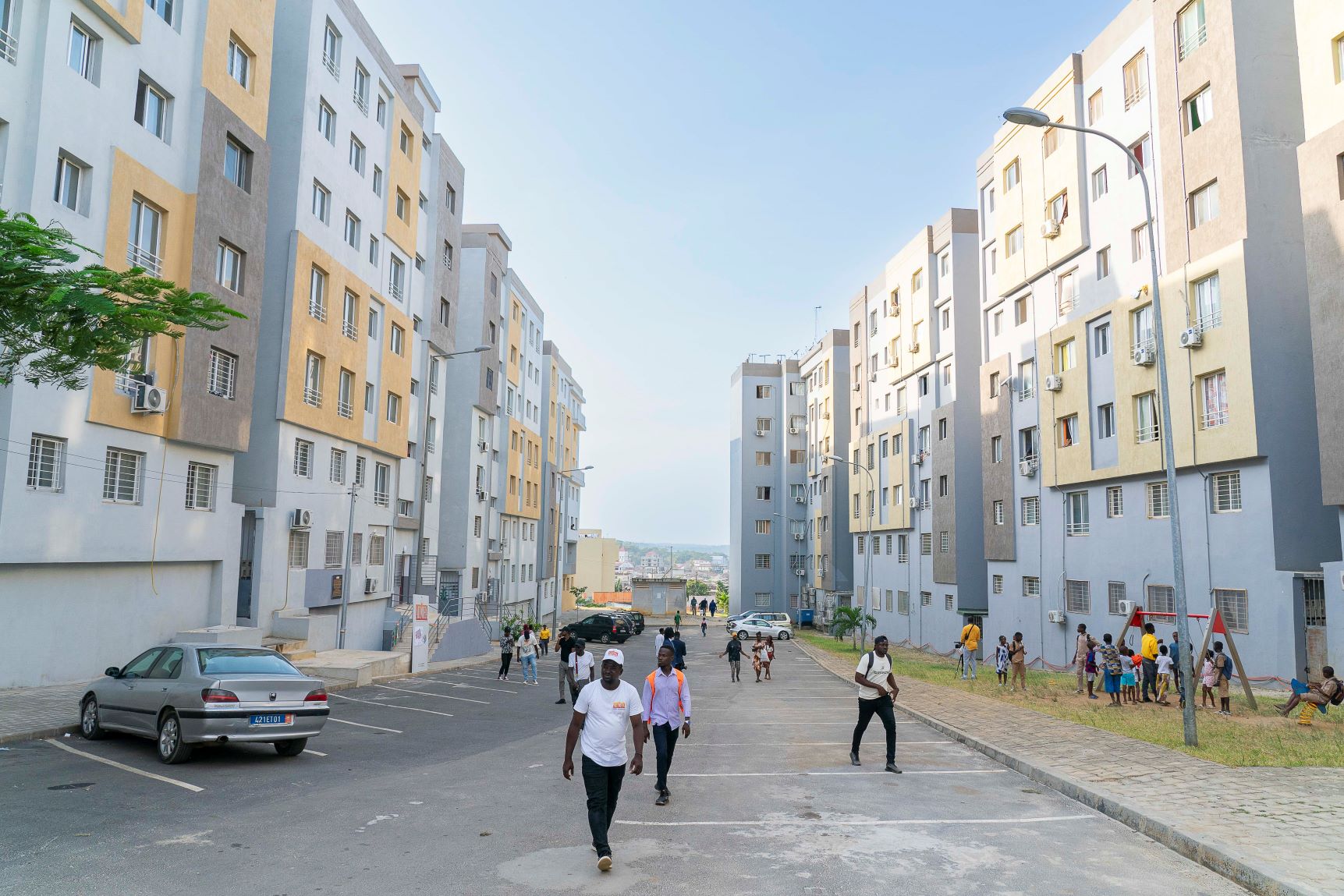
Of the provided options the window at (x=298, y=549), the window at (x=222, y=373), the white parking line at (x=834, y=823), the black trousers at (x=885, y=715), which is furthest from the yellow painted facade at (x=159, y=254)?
the black trousers at (x=885, y=715)

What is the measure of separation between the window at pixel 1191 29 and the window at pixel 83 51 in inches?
1113

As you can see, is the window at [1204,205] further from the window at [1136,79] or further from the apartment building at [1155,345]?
the window at [1136,79]

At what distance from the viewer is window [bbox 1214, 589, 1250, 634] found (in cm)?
Answer: 2377

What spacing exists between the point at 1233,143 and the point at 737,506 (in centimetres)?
6019

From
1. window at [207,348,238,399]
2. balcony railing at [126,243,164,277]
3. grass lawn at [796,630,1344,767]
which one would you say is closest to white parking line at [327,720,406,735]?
window at [207,348,238,399]

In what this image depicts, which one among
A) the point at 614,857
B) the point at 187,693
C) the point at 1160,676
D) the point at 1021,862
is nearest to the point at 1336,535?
A: the point at 1160,676

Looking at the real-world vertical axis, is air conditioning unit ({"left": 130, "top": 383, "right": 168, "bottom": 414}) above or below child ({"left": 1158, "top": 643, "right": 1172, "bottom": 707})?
above

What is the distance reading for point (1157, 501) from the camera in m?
28.2

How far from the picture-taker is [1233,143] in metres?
24.3

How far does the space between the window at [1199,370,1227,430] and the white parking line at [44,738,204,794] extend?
2499 centimetres

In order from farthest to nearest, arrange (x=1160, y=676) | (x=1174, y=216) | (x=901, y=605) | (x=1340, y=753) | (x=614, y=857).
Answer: (x=901, y=605) → (x=1174, y=216) → (x=1160, y=676) → (x=1340, y=753) → (x=614, y=857)

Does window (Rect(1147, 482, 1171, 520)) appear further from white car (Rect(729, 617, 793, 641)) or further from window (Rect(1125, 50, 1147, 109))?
white car (Rect(729, 617, 793, 641))

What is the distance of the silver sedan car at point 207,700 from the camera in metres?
10.9

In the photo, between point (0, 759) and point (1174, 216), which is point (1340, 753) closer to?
point (0, 759)
